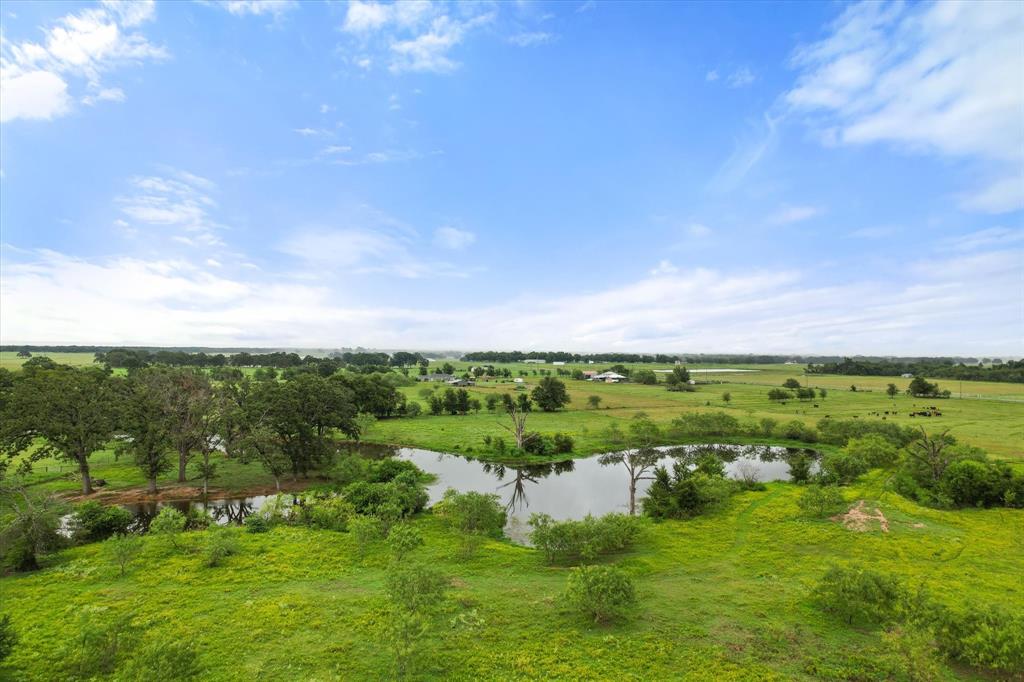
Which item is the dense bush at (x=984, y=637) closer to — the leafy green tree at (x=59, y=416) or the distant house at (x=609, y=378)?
the leafy green tree at (x=59, y=416)

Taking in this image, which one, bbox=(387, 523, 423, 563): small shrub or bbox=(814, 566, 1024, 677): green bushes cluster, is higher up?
bbox=(814, 566, 1024, 677): green bushes cluster

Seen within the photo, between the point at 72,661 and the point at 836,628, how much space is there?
29.7 metres

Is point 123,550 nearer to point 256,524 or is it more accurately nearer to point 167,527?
point 167,527

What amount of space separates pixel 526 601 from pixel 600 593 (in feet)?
13.7

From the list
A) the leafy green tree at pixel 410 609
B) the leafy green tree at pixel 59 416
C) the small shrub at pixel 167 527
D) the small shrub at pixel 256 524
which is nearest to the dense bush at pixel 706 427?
the leafy green tree at pixel 410 609

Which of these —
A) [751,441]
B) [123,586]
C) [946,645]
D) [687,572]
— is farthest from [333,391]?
[751,441]

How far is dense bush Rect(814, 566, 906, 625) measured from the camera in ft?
59.0

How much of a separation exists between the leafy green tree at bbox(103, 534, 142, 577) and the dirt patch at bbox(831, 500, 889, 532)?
43.5 metres

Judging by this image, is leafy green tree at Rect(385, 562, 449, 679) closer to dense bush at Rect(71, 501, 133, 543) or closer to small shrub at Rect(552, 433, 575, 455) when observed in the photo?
dense bush at Rect(71, 501, 133, 543)

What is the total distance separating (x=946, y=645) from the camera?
15.5m

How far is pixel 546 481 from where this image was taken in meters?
48.2

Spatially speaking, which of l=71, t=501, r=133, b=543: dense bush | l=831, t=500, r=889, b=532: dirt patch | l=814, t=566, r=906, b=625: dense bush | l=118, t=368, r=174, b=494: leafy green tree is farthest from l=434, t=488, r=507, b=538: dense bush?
l=118, t=368, r=174, b=494: leafy green tree

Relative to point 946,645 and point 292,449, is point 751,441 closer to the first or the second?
point 946,645

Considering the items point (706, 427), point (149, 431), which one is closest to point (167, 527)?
point (149, 431)
